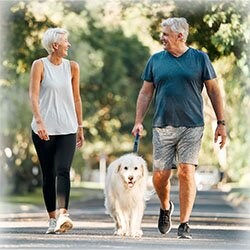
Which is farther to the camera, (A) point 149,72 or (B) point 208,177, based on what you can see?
(B) point 208,177

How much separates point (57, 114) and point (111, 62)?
3060 centimetres

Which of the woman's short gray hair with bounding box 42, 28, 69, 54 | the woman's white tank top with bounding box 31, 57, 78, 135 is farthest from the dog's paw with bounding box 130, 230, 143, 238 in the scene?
the woman's short gray hair with bounding box 42, 28, 69, 54

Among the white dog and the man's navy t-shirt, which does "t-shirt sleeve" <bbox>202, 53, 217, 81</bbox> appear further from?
the white dog

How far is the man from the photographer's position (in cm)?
1193

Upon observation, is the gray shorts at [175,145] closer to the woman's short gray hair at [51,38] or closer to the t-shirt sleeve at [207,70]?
the t-shirt sleeve at [207,70]

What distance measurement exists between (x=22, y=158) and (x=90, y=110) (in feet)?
9.11

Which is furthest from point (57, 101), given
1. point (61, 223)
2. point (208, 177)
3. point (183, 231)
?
point (208, 177)

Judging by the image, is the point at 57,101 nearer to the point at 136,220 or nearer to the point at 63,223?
the point at 63,223

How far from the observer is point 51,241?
11523 mm

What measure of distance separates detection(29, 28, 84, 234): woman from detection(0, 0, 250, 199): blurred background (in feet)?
16.7

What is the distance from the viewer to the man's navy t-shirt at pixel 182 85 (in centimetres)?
1192

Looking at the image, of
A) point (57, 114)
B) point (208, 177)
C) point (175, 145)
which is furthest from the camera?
point (208, 177)

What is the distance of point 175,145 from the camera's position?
12.1 meters

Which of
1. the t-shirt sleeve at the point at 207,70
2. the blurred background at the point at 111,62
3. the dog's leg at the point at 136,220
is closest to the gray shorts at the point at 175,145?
the t-shirt sleeve at the point at 207,70
